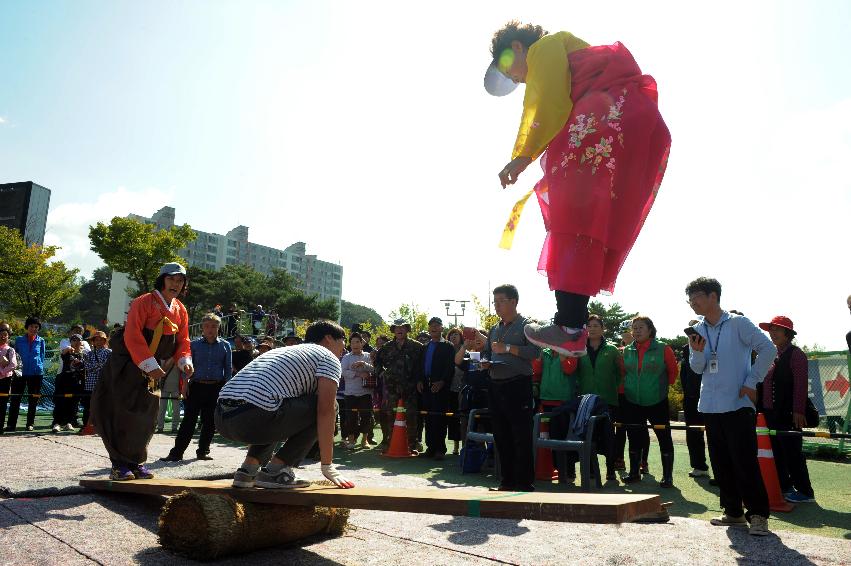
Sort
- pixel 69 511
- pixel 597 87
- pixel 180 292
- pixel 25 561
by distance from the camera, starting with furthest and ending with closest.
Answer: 1. pixel 180 292
2. pixel 69 511
3. pixel 25 561
4. pixel 597 87

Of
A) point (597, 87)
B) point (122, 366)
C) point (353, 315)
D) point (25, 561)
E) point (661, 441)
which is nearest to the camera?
point (597, 87)

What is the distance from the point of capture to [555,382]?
7.76 m

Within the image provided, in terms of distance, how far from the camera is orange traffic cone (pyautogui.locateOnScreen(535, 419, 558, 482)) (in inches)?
293

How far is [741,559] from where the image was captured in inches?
145

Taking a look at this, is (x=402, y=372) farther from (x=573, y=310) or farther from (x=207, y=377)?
(x=573, y=310)

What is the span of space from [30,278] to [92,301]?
60.2 meters

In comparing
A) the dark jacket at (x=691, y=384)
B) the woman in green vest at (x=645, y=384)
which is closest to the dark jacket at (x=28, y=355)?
the woman in green vest at (x=645, y=384)

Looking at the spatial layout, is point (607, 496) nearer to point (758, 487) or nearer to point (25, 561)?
point (758, 487)

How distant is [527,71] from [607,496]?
83.0 inches

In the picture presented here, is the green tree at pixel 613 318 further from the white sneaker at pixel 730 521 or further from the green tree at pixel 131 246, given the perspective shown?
the white sneaker at pixel 730 521

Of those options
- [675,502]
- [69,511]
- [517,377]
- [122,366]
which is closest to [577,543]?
[517,377]

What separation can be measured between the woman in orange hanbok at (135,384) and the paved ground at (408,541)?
1.41 feet

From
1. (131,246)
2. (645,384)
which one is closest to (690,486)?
(645,384)

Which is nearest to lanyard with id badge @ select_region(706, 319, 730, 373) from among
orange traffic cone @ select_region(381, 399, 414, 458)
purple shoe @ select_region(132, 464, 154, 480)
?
purple shoe @ select_region(132, 464, 154, 480)
